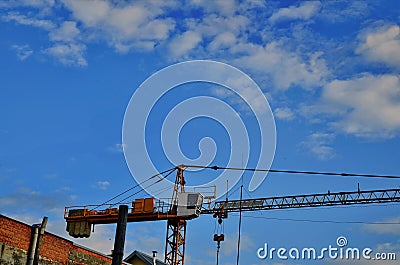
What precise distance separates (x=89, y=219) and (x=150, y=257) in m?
23.8

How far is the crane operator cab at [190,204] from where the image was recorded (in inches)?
2488

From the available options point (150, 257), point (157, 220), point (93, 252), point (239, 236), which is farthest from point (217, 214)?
point (93, 252)

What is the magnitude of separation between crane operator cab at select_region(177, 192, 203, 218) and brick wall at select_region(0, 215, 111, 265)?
38999mm

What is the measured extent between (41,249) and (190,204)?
44.2 meters

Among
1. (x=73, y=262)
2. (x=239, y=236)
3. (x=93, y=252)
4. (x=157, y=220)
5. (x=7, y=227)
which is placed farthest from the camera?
(x=157, y=220)

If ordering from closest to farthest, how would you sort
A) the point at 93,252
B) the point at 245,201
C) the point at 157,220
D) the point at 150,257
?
1. the point at 93,252
2. the point at 150,257
3. the point at 157,220
4. the point at 245,201

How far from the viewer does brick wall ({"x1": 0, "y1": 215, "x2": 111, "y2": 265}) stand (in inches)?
739

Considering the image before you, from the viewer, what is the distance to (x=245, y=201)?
223 feet

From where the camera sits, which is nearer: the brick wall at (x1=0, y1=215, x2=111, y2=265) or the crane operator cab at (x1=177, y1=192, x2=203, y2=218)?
the brick wall at (x1=0, y1=215, x2=111, y2=265)

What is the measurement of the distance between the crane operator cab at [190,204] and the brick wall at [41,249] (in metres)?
39.0

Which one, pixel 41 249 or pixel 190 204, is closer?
pixel 41 249

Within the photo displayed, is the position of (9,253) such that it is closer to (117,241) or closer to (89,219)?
(117,241)

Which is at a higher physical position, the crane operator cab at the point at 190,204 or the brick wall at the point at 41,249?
the crane operator cab at the point at 190,204

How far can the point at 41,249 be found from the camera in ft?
66.5
